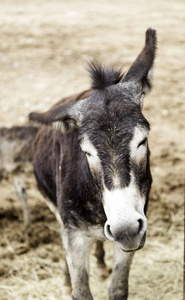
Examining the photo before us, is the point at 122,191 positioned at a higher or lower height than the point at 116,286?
higher

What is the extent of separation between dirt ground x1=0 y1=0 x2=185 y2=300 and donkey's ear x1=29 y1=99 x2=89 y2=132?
2.26 meters

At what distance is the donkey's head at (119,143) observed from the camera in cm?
261

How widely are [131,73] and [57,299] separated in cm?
270

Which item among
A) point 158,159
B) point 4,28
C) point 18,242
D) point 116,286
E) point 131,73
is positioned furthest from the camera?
point 4,28

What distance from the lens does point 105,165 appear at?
2.72 m

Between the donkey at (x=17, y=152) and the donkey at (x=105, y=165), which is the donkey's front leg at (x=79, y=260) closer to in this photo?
the donkey at (x=105, y=165)

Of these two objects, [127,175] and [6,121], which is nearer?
[127,175]

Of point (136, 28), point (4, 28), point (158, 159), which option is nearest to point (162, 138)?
point (158, 159)

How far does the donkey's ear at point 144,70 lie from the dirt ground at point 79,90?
2466mm

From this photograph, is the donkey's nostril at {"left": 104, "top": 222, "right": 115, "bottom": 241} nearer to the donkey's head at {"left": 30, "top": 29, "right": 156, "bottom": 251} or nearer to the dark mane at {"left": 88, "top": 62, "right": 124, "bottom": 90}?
the donkey's head at {"left": 30, "top": 29, "right": 156, "bottom": 251}

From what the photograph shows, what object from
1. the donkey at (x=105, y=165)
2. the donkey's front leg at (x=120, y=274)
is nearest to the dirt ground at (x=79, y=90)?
the donkey's front leg at (x=120, y=274)

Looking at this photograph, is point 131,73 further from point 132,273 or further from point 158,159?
point 158,159

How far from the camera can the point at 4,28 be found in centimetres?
1248

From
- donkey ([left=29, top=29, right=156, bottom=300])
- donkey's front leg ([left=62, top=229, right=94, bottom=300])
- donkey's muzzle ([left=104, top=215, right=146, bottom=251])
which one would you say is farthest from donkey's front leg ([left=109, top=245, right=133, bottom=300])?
donkey's muzzle ([left=104, top=215, right=146, bottom=251])
